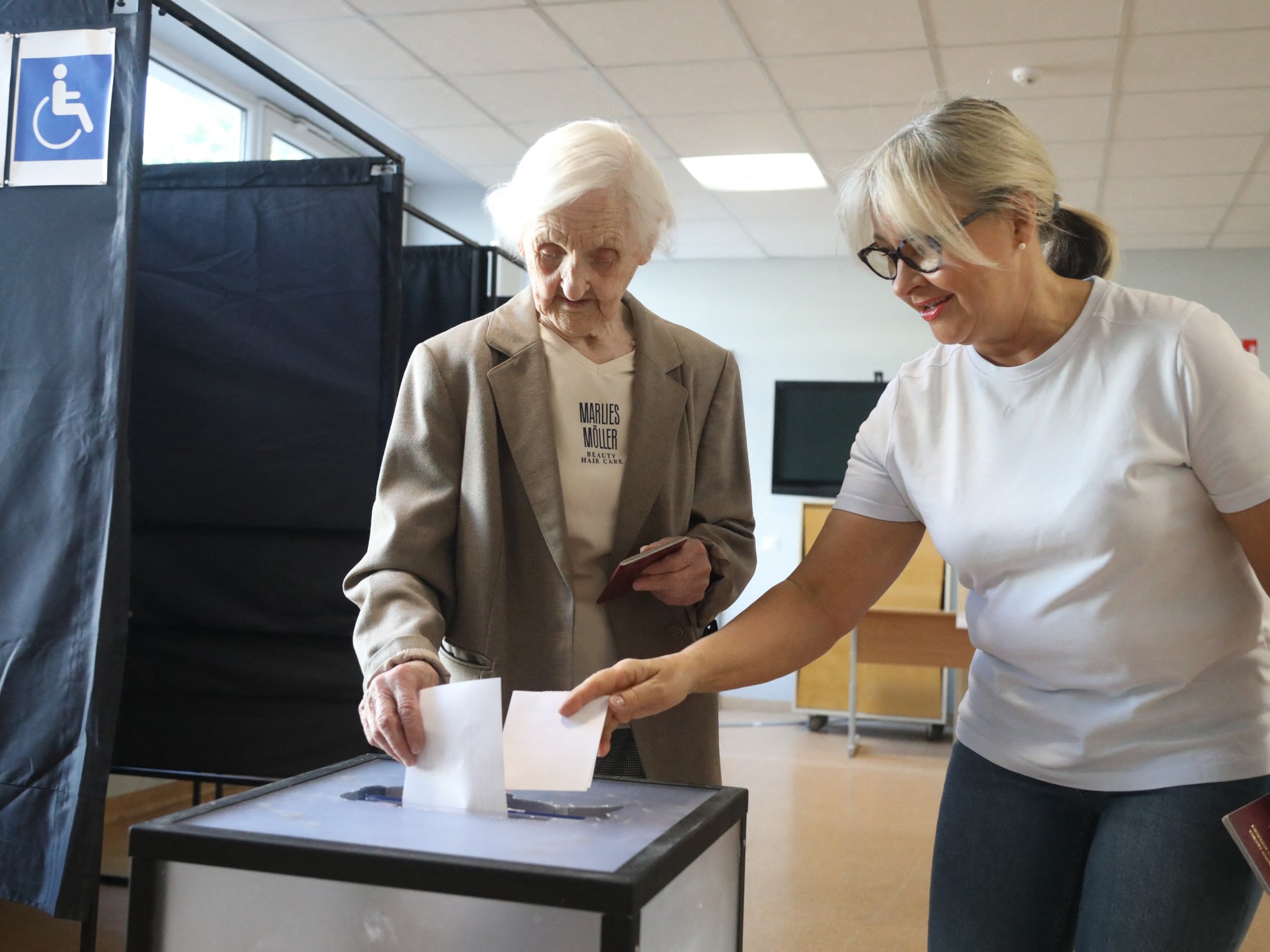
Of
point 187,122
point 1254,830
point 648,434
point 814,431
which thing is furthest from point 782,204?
point 1254,830

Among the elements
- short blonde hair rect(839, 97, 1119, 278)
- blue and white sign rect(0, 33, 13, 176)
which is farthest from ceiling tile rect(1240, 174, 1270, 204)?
blue and white sign rect(0, 33, 13, 176)

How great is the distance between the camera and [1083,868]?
1164mm

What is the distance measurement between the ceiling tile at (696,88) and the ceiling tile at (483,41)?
275 mm

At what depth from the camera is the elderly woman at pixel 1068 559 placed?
3.47 feet

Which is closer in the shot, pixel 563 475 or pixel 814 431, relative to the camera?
pixel 563 475

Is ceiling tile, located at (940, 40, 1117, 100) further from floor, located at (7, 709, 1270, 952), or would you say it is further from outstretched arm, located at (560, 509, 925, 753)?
outstretched arm, located at (560, 509, 925, 753)

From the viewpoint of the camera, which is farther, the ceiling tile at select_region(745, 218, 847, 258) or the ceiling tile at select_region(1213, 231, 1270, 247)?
the ceiling tile at select_region(745, 218, 847, 258)

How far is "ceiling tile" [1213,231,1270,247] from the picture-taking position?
20.8ft

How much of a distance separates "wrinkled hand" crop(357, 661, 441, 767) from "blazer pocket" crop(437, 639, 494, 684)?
23 cm

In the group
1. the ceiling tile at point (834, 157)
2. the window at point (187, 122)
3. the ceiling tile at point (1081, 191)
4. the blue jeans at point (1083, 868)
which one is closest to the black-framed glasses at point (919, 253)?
the blue jeans at point (1083, 868)

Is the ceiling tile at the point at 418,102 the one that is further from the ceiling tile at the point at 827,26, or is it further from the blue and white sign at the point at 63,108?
the blue and white sign at the point at 63,108

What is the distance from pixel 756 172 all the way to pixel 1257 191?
2400 mm

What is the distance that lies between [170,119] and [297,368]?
2751 mm

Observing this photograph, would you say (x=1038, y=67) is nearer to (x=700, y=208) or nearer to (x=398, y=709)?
(x=700, y=208)
